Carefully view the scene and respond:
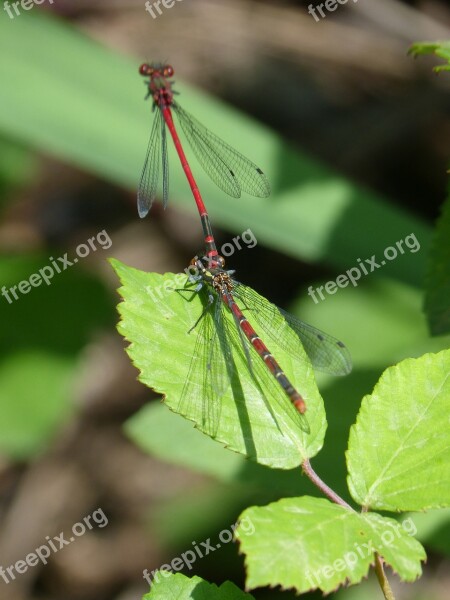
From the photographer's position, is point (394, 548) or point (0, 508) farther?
point (0, 508)

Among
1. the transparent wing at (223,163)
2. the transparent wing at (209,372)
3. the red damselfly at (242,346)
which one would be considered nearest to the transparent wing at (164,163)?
the transparent wing at (223,163)

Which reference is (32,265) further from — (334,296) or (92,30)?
(92,30)

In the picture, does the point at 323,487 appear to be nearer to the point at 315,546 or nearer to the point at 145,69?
the point at 315,546

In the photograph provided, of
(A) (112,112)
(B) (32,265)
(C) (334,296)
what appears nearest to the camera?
(A) (112,112)

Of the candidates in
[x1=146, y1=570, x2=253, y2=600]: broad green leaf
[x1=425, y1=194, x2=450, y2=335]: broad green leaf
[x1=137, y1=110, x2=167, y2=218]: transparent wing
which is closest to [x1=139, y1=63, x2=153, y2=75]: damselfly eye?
[x1=137, y1=110, x2=167, y2=218]: transparent wing

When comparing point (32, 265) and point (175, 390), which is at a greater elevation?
point (32, 265)

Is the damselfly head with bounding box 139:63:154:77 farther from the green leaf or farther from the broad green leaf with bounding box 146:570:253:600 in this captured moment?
the broad green leaf with bounding box 146:570:253:600

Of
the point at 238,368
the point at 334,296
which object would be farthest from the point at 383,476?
the point at 334,296
